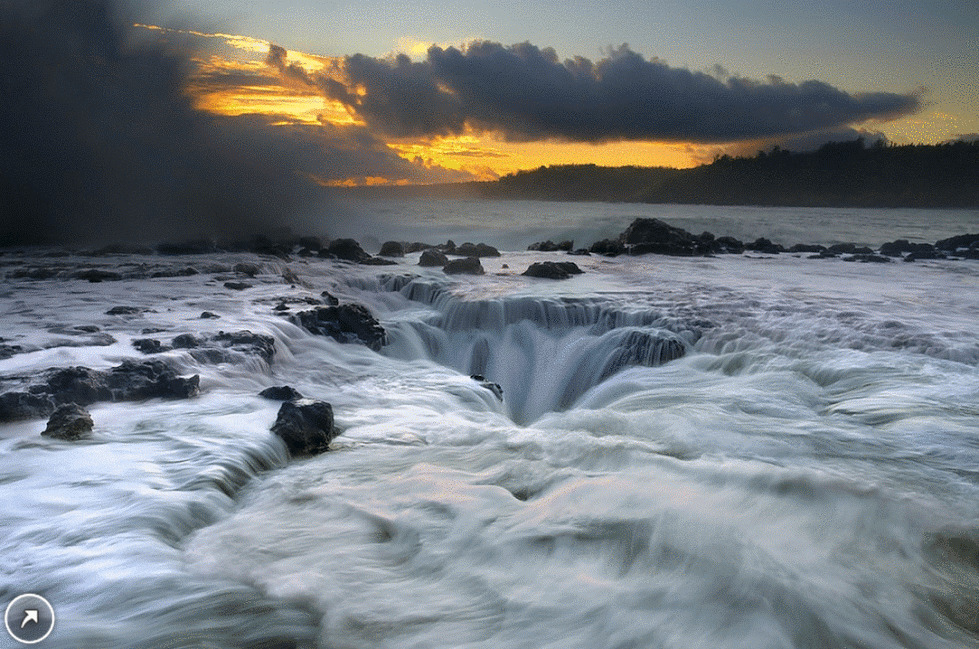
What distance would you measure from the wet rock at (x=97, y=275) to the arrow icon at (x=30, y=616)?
10.3 metres

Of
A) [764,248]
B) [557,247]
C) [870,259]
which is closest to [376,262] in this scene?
[557,247]

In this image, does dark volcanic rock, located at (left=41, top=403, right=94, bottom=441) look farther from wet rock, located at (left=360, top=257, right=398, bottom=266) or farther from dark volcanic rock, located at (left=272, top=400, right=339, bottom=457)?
wet rock, located at (left=360, top=257, right=398, bottom=266)

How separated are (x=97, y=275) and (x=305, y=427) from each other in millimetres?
8978

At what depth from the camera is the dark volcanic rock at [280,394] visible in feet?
19.6

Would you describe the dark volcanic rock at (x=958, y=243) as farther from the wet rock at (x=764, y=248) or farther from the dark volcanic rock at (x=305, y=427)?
the dark volcanic rock at (x=305, y=427)

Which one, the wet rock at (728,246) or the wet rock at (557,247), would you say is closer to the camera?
the wet rock at (728,246)

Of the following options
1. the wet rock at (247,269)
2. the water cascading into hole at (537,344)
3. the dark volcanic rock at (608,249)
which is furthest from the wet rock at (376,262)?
the dark volcanic rock at (608,249)

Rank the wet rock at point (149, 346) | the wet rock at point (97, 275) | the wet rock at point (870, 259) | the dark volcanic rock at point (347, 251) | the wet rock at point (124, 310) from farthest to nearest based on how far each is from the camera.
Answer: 1. the wet rock at point (870, 259)
2. the dark volcanic rock at point (347, 251)
3. the wet rock at point (97, 275)
4. the wet rock at point (124, 310)
5. the wet rock at point (149, 346)

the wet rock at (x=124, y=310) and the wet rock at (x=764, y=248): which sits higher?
the wet rock at (x=764, y=248)

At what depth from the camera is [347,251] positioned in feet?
57.9

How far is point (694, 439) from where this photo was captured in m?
5.30

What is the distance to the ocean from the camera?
9.52 feet

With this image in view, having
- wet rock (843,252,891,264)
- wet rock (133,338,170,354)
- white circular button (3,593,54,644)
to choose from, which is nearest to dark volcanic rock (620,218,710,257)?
wet rock (843,252,891,264)

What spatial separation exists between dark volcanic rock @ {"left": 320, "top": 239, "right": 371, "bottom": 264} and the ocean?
8.23 metres
